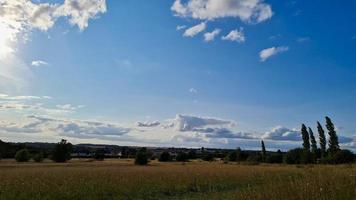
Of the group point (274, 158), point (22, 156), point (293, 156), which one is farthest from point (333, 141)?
point (22, 156)

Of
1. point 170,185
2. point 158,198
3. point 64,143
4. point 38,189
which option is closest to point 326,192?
point 158,198

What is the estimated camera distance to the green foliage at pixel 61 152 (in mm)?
99688

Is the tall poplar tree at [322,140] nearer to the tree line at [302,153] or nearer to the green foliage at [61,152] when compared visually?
the tree line at [302,153]

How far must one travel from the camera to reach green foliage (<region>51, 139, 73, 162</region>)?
9969 cm

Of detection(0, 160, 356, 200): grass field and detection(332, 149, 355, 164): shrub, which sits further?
detection(332, 149, 355, 164): shrub

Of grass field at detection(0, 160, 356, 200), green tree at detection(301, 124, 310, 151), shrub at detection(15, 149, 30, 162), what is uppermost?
green tree at detection(301, 124, 310, 151)

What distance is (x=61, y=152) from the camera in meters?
100

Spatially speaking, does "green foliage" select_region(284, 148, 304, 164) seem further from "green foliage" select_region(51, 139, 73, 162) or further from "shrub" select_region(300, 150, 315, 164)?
"green foliage" select_region(51, 139, 73, 162)

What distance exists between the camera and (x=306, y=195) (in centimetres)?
897

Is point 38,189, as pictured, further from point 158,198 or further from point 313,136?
point 313,136

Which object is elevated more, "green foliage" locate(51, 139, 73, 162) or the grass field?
"green foliage" locate(51, 139, 73, 162)

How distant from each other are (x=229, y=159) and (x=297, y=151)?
23.4 meters

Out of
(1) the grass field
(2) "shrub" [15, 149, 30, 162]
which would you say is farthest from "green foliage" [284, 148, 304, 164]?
(1) the grass field

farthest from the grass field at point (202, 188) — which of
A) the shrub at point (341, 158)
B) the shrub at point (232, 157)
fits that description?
the shrub at point (232, 157)
